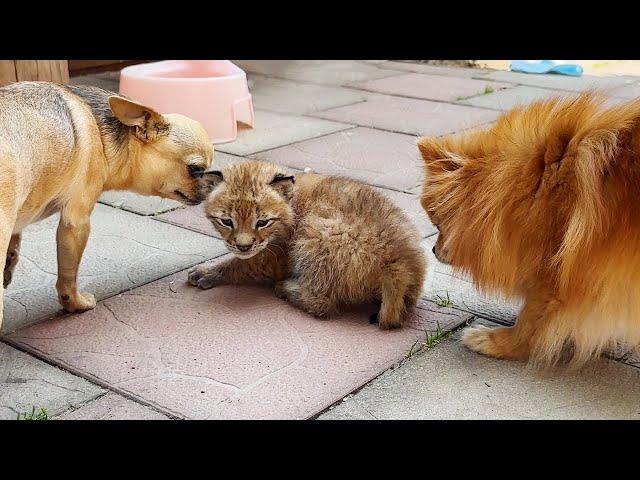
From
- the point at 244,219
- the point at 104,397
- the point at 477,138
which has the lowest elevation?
the point at 104,397

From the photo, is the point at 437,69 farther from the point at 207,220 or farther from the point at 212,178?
the point at 212,178

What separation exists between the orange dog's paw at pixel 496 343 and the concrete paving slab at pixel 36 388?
1.41 m

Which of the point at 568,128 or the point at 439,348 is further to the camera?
the point at 439,348

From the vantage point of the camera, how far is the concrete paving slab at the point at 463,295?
3301 mm

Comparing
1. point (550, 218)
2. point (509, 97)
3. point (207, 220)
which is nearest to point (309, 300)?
point (550, 218)

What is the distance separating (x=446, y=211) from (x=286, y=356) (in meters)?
0.83

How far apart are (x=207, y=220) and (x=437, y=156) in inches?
68.1

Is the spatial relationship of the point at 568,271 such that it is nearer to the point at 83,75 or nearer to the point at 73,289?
the point at 73,289

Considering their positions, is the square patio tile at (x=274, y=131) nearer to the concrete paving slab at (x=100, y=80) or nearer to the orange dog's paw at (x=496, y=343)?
the concrete paving slab at (x=100, y=80)

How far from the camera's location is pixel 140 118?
10.5ft

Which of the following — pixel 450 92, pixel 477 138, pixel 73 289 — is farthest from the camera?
pixel 450 92

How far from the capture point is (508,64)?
8805 millimetres

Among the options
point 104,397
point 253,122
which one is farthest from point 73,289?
point 253,122

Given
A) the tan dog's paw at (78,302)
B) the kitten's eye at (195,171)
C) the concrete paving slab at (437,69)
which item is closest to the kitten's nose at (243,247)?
the kitten's eye at (195,171)
